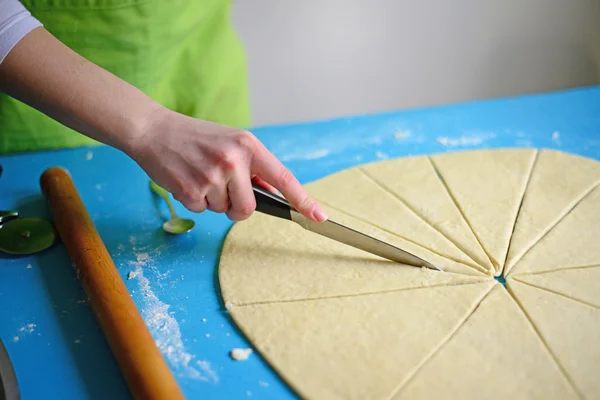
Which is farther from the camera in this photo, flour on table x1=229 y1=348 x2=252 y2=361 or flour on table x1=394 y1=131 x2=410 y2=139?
flour on table x1=394 y1=131 x2=410 y2=139

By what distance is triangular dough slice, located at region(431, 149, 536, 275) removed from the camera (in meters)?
1.54

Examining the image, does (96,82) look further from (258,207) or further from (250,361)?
(250,361)

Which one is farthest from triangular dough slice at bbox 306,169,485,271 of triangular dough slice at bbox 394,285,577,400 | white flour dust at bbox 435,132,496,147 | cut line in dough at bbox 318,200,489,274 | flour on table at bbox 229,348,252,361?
flour on table at bbox 229,348,252,361

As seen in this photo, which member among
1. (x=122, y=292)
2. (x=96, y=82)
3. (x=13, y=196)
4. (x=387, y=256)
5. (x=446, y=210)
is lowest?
(x=13, y=196)

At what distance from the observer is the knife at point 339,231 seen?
142 centimetres

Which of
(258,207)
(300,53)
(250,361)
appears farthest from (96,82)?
(300,53)

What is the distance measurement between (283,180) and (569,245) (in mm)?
723

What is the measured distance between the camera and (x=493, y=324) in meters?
1.25

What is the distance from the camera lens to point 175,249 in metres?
Answer: 1.55

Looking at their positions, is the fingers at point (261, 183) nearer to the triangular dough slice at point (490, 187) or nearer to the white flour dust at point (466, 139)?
the triangular dough slice at point (490, 187)

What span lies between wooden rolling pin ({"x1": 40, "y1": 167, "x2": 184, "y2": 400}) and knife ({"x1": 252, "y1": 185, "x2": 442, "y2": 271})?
1.23ft

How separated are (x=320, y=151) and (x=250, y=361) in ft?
2.94

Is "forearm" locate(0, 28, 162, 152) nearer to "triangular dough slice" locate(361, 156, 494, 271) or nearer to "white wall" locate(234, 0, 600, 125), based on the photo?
"triangular dough slice" locate(361, 156, 494, 271)

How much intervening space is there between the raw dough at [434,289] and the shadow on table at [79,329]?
0.92ft
